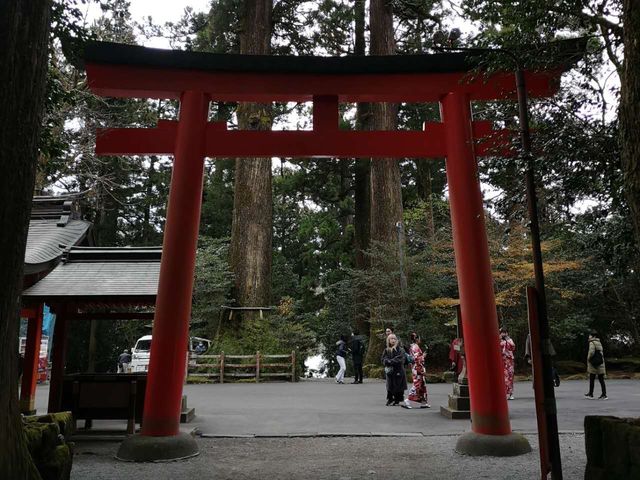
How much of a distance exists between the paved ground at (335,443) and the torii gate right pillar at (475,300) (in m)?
0.30

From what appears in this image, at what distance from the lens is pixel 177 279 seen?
5898mm

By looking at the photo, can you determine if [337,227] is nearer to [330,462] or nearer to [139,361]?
[139,361]

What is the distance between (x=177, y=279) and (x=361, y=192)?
17.3 m

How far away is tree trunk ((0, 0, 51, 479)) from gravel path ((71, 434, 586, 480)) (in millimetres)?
2269

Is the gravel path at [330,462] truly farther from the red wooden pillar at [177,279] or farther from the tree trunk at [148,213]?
the tree trunk at [148,213]

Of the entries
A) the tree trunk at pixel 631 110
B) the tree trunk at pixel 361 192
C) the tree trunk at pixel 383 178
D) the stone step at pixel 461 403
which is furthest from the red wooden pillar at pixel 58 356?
the tree trunk at pixel 361 192

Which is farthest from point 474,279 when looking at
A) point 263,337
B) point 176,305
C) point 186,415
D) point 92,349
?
point 92,349

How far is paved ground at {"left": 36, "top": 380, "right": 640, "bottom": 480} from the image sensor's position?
5078 millimetres

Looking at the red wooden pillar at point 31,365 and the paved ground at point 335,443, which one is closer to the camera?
the paved ground at point 335,443

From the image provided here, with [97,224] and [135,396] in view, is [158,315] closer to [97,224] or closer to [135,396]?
[135,396]

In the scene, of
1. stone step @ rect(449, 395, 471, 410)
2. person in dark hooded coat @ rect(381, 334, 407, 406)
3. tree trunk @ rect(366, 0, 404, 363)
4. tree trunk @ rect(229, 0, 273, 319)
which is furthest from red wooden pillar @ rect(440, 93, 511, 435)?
tree trunk @ rect(229, 0, 273, 319)

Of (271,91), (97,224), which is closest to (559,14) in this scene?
(271,91)

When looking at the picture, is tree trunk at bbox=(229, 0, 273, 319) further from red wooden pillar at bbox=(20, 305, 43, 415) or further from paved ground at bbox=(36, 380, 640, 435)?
red wooden pillar at bbox=(20, 305, 43, 415)

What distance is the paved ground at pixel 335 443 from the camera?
200 inches
